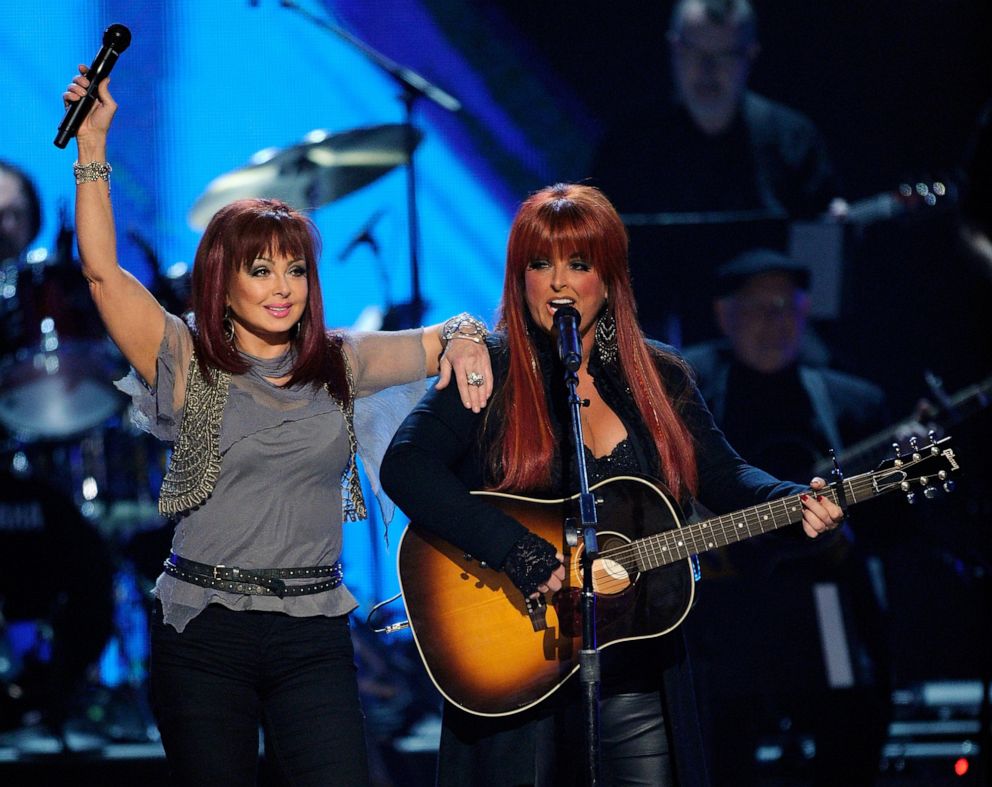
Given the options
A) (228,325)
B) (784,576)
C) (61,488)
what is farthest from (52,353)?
(784,576)

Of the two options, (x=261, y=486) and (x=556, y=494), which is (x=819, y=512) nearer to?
(x=556, y=494)

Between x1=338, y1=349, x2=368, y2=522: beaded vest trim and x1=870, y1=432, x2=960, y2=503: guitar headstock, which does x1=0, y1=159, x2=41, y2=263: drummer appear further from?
x1=870, y1=432, x2=960, y2=503: guitar headstock

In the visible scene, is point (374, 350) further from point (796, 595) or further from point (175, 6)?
point (175, 6)

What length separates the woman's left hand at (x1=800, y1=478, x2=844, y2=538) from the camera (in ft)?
10.1

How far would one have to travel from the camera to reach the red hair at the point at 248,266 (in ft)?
10.2

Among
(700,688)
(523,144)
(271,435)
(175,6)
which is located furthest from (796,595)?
(175,6)

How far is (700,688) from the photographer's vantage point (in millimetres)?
5363

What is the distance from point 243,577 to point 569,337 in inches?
38.2

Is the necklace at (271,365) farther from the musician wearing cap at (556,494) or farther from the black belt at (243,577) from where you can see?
the black belt at (243,577)

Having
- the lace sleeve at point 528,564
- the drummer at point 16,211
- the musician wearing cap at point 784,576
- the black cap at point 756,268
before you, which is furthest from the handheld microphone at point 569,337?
the drummer at point 16,211

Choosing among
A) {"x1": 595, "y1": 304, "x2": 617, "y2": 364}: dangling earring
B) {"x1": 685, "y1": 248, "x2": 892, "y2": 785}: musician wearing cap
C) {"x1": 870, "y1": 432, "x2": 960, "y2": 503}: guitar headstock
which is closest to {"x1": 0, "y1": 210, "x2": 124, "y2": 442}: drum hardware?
{"x1": 685, "y1": 248, "x2": 892, "y2": 785}: musician wearing cap

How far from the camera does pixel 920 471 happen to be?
3.06m

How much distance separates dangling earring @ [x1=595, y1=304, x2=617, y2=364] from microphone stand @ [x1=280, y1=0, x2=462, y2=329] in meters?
2.27

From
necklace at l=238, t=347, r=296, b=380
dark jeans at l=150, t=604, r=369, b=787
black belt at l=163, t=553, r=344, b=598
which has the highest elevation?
necklace at l=238, t=347, r=296, b=380
